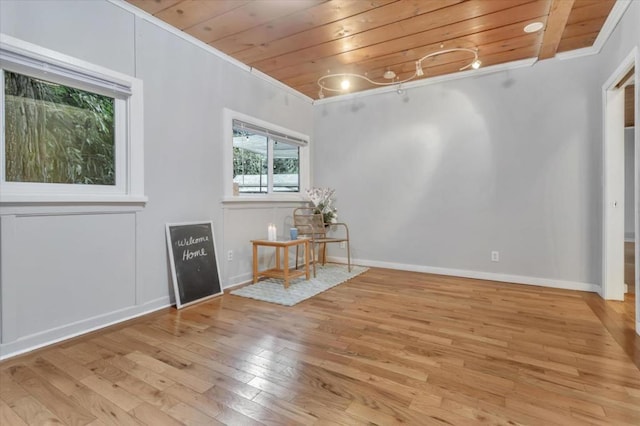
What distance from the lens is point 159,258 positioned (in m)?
2.75

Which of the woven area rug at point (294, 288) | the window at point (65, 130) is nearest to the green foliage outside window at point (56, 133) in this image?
the window at point (65, 130)

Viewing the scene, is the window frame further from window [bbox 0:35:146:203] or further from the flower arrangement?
window [bbox 0:35:146:203]

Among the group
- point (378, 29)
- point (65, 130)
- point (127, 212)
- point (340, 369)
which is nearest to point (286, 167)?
point (378, 29)

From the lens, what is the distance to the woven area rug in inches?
120

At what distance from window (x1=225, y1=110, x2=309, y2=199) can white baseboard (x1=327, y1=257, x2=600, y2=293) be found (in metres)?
1.47

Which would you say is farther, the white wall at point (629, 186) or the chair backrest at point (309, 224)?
the white wall at point (629, 186)

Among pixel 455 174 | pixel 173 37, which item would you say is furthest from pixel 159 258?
pixel 455 174

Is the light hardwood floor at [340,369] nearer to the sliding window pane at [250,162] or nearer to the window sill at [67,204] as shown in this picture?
the window sill at [67,204]

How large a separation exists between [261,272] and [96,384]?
207 centimetres

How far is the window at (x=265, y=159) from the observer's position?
3.66m

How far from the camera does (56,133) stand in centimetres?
220

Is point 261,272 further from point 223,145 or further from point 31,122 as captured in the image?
point 31,122

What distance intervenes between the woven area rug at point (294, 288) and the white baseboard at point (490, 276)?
0.45 m

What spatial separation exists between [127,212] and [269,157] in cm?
202
